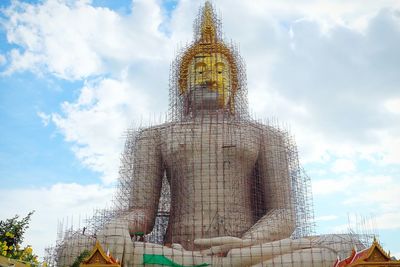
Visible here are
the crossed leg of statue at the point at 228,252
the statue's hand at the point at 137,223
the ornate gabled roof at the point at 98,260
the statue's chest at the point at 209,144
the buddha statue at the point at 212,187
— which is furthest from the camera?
the statue's chest at the point at 209,144

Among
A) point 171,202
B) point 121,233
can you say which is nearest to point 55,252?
point 121,233

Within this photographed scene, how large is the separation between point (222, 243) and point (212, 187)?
6.90 ft

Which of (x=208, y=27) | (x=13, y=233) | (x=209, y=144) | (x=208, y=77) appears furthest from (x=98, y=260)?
(x=208, y=27)

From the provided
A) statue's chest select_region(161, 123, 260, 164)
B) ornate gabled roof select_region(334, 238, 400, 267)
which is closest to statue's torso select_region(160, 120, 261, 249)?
statue's chest select_region(161, 123, 260, 164)

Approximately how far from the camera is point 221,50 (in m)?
17.0

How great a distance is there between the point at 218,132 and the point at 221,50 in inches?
129

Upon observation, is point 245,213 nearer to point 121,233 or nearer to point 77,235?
point 121,233

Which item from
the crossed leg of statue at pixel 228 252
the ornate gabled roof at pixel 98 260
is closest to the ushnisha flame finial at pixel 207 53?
the crossed leg of statue at pixel 228 252

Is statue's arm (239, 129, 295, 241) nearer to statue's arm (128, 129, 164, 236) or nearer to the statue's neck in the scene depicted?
the statue's neck

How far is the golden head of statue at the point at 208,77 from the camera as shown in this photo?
16.2m

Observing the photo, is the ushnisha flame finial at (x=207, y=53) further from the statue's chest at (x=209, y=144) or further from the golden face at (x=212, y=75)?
the statue's chest at (x=209, y=144)

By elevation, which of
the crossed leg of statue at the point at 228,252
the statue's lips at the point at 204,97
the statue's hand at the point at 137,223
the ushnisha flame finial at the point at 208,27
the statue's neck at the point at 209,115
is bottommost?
the crossed leg of statue at the point at 228,252

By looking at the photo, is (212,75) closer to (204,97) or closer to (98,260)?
(204,97)

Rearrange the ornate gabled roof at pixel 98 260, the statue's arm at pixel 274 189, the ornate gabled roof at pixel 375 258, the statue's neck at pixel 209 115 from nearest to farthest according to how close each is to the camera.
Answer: the ornate gabled roof at pixel 375 258 < the ornate gabled roof at pixel 98 260 < the statue's arm at pixel 274 189 < the statue's neck at pixel 209 115
